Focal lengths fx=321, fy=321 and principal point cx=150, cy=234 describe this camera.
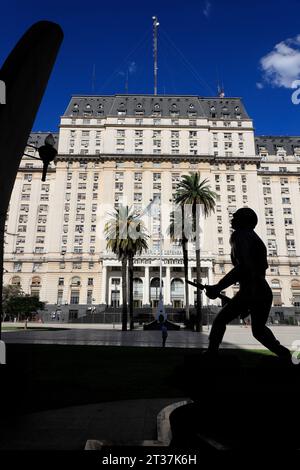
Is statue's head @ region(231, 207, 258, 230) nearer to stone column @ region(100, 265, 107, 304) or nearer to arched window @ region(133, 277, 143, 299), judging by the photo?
stone column @ region(100, 265, 107, 304)

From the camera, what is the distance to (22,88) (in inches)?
248

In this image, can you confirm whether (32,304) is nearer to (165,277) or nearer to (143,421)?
(165,277)

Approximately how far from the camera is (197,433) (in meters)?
4.45

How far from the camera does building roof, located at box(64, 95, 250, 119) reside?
7956 cm

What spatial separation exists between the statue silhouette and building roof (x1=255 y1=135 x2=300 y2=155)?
8658cm

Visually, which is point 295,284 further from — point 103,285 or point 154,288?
point 103,285

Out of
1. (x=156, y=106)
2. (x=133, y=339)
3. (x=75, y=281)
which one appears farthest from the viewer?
(x=156, y=106)

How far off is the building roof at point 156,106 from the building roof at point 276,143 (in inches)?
384

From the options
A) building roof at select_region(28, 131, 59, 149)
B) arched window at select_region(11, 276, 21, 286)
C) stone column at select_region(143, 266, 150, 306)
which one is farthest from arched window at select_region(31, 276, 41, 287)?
building roof at select_region(28, 131, 59, 149)

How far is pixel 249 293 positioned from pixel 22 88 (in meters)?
5.75

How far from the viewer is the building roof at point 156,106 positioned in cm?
7956

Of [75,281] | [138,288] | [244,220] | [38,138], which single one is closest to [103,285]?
[75,281]
